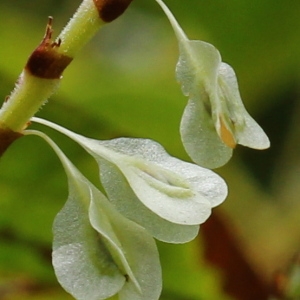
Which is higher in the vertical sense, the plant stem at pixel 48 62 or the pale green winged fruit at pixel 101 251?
the plant stem at pixel 48 62

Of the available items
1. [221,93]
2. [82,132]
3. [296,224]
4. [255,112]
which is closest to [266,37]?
[255,112]

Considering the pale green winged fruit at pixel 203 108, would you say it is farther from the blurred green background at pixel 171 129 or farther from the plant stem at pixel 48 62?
the blurred green background at pixel 171 129

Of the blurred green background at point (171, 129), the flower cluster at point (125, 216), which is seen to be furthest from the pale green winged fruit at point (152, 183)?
the blurred green background at point (171, 129)

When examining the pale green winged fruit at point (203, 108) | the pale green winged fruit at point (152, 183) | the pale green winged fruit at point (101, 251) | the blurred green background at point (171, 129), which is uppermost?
the pale green winged fruit at point (203, 108)

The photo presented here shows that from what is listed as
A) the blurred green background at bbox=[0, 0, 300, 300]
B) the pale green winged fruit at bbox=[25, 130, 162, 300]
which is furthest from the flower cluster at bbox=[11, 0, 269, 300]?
the blurred green background at bbox=[0, 0, 300, 300]

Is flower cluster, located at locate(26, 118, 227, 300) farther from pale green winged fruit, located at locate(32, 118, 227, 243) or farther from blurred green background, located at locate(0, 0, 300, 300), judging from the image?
A: blurred green background, located at locate(0, 0, 300, 300)

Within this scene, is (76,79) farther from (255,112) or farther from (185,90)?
(185,90)
